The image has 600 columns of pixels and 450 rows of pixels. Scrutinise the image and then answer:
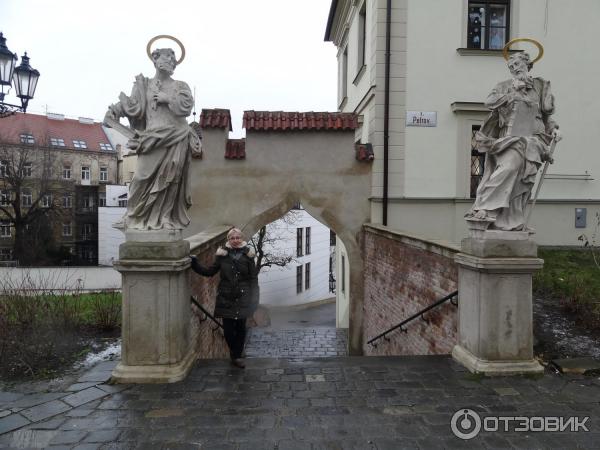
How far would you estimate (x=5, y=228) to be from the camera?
40844mm

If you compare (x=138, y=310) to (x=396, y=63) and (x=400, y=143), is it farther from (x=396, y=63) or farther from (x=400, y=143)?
(x=396, y=63)

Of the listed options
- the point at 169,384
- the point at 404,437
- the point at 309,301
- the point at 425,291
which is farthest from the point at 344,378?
the point at 309,301

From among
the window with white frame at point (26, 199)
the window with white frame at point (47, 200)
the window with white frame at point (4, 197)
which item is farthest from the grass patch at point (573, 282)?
the window with white frame at point (26, 199)

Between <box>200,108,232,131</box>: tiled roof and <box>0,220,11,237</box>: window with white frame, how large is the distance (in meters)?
36.7

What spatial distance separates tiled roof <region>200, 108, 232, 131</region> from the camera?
35.5ft

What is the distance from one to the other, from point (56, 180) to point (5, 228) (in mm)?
6450

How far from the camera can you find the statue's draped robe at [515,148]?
4898 millimetres

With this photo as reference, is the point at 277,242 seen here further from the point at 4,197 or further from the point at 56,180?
the point at 4,197

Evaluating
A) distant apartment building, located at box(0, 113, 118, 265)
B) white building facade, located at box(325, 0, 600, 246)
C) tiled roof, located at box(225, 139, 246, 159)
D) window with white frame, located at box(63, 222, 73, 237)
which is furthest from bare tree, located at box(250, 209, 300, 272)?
window with white frame, located at box(63, 222, 73, 237)

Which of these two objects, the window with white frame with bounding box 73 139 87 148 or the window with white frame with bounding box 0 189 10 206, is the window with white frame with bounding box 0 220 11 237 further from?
the window with white frame with bounding box 73 139 87 148

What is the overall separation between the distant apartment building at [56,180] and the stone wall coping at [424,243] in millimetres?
35357

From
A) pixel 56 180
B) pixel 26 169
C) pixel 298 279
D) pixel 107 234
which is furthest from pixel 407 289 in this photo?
pixel 56 180

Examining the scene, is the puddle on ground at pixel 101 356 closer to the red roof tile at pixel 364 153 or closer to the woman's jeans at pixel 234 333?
the woman's jeans at pixel 234 333

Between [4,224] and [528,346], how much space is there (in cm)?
4560
